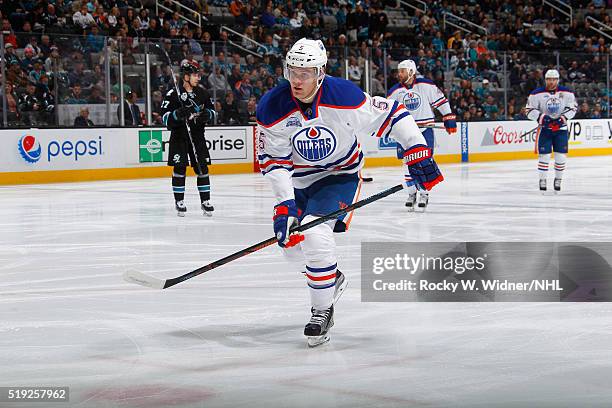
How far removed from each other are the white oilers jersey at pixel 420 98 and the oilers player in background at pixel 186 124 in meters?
2.19

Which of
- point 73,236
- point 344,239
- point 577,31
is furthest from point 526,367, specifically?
point 577,31

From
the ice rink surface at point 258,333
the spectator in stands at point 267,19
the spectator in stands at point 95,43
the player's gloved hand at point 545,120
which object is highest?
the spectator in stands at point 267,19

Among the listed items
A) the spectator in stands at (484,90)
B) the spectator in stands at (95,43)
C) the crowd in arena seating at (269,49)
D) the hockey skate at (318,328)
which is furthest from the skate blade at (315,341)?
the spectator in stands at (484,90)

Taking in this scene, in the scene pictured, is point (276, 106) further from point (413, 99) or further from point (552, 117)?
point (552, 117)

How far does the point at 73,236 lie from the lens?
26.6 ft

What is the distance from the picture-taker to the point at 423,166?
13.7 ft

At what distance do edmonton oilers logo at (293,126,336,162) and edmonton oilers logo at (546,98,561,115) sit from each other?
838 centimetres

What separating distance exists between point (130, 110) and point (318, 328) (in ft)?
37.0

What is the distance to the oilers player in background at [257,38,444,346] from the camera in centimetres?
412

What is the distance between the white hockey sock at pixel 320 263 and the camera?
13.6ft

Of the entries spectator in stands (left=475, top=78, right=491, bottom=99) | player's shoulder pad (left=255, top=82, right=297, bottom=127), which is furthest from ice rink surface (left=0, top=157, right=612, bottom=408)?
spectator in stands (left=475, top=78, right=491, bottom=99)

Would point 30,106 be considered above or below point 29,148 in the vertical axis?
above

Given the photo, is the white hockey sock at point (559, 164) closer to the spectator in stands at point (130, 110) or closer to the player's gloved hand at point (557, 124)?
the player's gloved hand at point (557, 124)

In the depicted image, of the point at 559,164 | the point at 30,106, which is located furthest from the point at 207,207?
the point at 30,106
